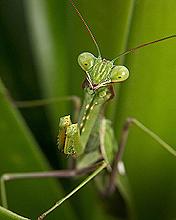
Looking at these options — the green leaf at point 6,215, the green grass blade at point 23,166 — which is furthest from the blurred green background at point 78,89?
the green leaf at point 6,215

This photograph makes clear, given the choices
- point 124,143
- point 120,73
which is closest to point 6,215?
point 120,73

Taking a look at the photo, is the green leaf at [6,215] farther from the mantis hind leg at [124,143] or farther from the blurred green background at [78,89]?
the mantis hind leg at [124,143]

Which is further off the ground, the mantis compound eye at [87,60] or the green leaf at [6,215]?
the green leaf at [6,215]

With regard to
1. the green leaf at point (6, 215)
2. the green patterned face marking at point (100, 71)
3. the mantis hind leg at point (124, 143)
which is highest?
the green leaf at point (6, 215)

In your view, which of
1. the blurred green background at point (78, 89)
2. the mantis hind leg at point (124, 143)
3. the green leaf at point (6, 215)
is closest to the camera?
the green leaf at point (6, 215)

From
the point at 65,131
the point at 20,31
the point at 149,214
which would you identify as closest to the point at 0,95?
the point at 65,131

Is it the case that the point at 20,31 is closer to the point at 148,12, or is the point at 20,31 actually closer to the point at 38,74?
the point at 38,74

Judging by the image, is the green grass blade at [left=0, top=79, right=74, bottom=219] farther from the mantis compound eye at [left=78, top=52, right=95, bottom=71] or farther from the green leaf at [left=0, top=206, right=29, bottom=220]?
the green leaf at [left=0, top=206, right=29, bottom=220]
